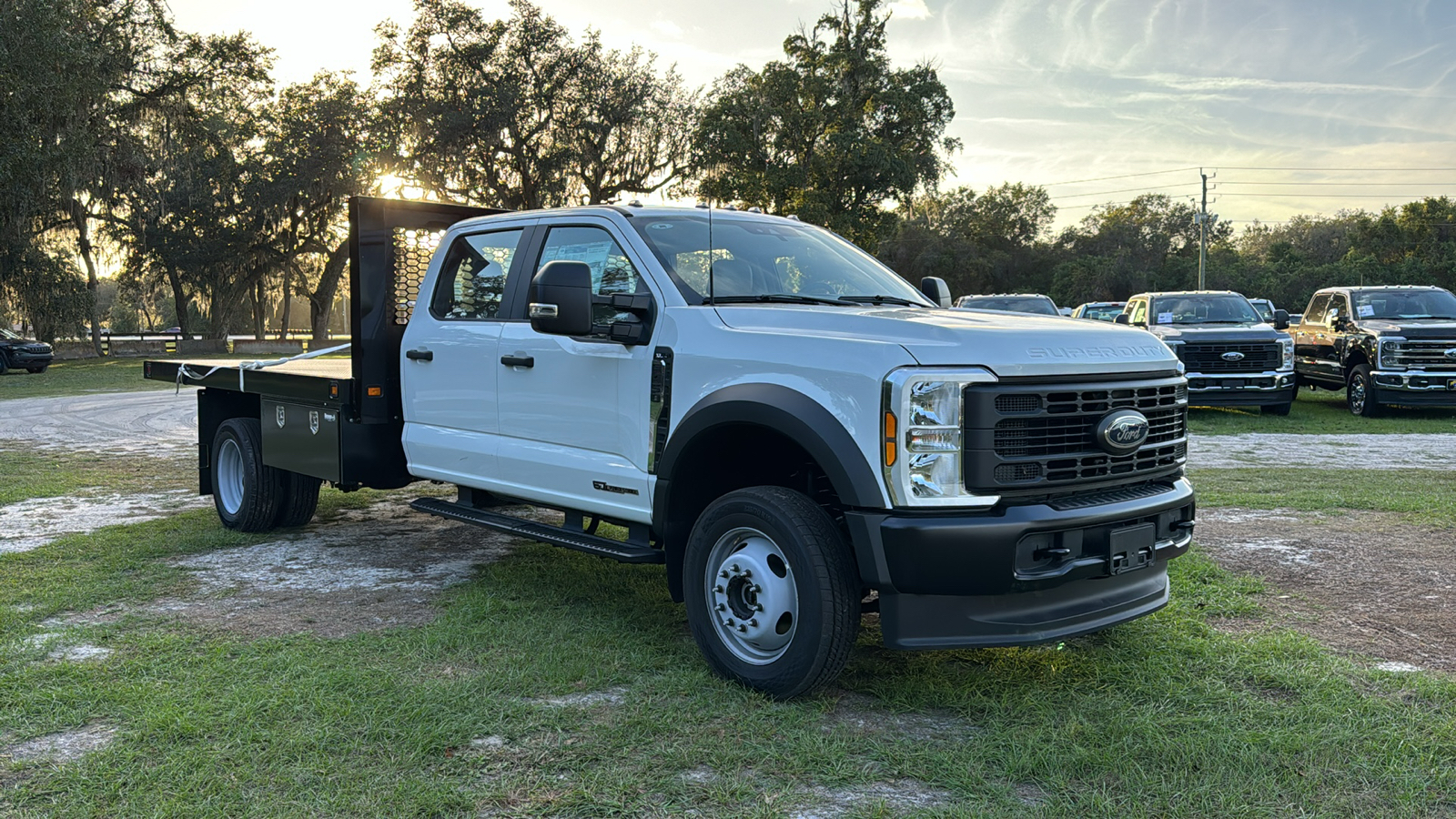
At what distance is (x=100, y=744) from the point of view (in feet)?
12.8

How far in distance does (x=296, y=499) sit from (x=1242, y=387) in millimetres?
13202

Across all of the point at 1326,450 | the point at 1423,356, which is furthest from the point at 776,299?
the point at 1423,356

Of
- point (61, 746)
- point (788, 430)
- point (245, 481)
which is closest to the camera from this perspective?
point (61, 746)

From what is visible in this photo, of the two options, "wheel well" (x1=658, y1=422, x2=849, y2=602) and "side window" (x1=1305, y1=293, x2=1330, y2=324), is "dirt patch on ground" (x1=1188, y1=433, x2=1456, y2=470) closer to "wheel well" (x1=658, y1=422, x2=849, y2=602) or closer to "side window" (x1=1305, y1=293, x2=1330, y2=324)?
"side window" (x1=1305, y1=293, x2=1330, y2=324)

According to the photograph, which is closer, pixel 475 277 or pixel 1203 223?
pixel 475 277

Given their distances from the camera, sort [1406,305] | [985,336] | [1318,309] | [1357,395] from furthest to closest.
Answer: [1318,309] → [1406,305] → [1357,395] → [985,336]

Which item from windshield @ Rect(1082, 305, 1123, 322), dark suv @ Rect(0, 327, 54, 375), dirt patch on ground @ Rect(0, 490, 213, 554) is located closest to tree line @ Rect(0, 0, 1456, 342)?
dark suv @ Rect(0, 327, 54, 375)

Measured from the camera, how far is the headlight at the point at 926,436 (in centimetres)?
397

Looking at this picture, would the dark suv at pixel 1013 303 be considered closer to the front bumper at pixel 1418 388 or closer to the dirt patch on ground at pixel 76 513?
the front bumper at pixel 1418 388

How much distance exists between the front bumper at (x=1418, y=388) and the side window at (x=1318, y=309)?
258 cm

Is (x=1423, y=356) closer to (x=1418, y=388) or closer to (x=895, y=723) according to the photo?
(x=1418, y=388)

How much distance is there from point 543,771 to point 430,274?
11.7ft

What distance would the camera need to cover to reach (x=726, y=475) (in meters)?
4.96

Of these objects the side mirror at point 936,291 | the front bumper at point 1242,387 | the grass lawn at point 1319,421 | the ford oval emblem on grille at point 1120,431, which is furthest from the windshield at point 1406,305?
the ford oval emblem on grille at point 1120,431
